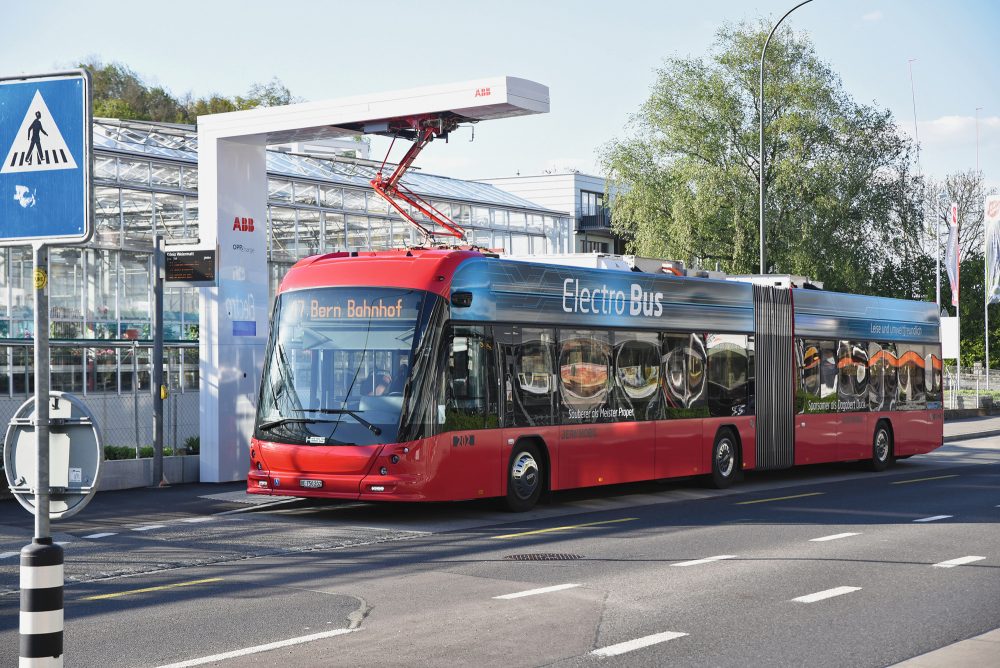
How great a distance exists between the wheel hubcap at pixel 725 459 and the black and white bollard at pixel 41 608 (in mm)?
15604

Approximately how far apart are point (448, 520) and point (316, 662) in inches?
308

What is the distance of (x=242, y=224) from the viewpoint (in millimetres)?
19391

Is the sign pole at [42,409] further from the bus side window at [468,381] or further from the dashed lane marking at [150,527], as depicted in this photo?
the bus side window at [468,381]

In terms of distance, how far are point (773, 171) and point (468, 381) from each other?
36025 mm

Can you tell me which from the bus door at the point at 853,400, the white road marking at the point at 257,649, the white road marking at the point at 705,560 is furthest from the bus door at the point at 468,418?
the bus door at the point at 853,400

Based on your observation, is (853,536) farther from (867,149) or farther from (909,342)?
(867,149)

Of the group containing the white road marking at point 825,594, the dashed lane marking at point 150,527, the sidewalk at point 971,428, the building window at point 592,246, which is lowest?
the sidewalk at point 971,428

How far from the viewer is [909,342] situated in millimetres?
25969

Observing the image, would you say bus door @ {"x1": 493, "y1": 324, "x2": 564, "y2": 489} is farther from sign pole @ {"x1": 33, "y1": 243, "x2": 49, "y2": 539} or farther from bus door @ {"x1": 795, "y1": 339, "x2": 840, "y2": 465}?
sign pole @ {"x1": 33, "y1": 243, "x2": 49, "y2": 539}

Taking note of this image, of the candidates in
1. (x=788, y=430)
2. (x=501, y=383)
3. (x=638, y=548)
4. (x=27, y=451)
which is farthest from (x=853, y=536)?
(x=27, y=451)

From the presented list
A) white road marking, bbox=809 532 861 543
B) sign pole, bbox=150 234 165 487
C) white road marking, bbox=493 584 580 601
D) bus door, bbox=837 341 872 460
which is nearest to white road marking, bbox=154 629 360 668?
white road marking, bbox=493 584 580 601

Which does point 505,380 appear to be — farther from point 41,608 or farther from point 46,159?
point 41,608

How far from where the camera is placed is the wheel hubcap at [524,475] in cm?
1568

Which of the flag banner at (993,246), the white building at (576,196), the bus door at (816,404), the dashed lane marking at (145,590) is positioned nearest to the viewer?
the dashed lane marking at (145,590)
